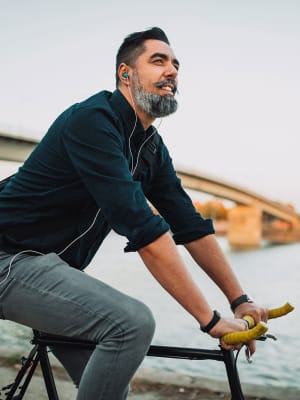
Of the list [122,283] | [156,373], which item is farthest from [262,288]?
[156,373]

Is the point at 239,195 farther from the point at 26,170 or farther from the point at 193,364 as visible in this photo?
the point at 26,170

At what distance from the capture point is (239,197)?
47.0 m

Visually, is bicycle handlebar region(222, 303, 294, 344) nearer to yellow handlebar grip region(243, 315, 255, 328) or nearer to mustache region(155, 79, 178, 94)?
yellow handlebar grip region(243, 315, 255, 328)

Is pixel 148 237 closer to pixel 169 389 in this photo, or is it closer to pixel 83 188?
pixel 83 188

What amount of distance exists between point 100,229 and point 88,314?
1.31ft

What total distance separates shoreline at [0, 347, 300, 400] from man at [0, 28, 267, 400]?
6.11 feet

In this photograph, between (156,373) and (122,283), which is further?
(122,283)

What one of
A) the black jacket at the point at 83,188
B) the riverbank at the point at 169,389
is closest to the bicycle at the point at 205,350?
the black jacket at the point at 83,188

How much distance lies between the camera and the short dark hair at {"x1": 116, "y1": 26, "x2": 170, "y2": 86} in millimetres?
1981

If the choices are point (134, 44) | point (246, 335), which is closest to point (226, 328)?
point (246, 335)

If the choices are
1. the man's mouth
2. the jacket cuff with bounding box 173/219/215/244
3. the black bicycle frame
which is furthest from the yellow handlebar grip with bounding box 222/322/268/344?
the man's mouth

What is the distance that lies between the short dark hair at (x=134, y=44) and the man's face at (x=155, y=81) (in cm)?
3

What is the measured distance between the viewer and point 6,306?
1712 mm

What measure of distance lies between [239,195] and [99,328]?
46.0 meters
